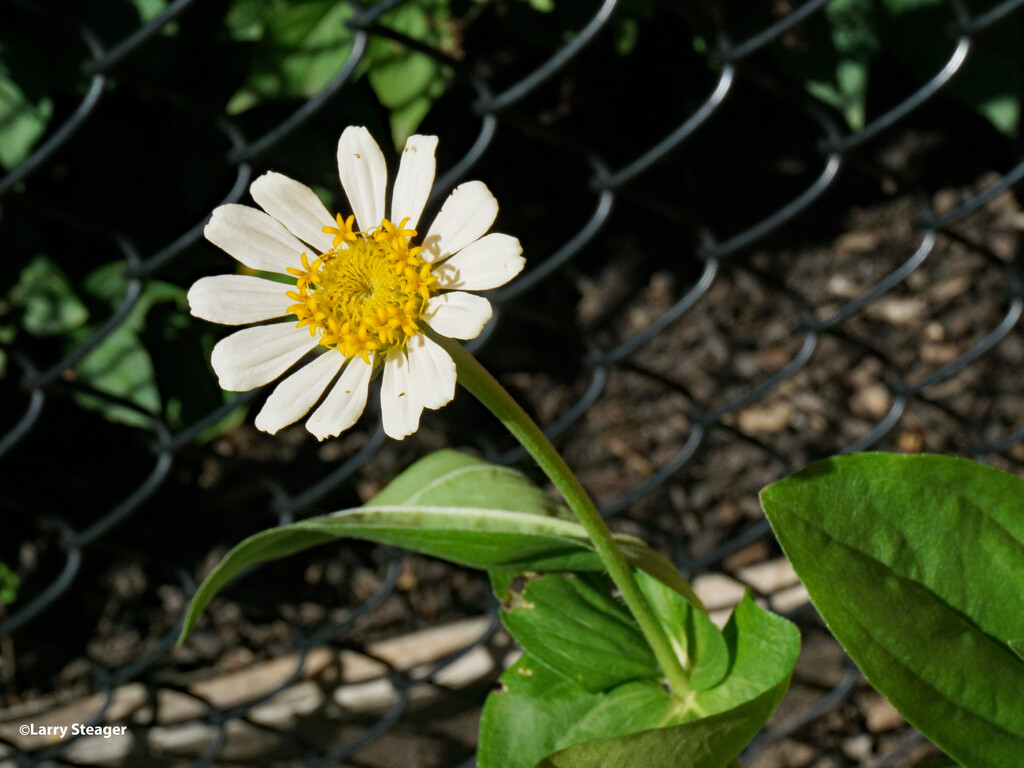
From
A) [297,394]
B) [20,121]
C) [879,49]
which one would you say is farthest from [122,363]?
[879,49]

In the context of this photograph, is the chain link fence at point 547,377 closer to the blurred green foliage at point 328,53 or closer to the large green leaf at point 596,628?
the blurred green foliage at point 328,53

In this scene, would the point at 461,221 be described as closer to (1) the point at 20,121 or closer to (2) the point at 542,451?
(2) the point at 542,451

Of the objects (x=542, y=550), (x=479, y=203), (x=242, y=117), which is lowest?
(x=542, y=550)

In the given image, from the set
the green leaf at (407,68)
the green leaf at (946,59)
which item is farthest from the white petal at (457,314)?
the green leaf at (946,59)

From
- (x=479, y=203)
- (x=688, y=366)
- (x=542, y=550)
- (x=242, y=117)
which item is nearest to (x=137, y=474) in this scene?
(x=242, y=117)

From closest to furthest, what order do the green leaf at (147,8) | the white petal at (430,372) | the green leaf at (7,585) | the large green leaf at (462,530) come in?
the white petal at (430,372) → the large green leaf at (462,530) → the green leaf at (147,8) → the green leaf at (7,585)

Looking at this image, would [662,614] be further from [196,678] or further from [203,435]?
[196,678]
